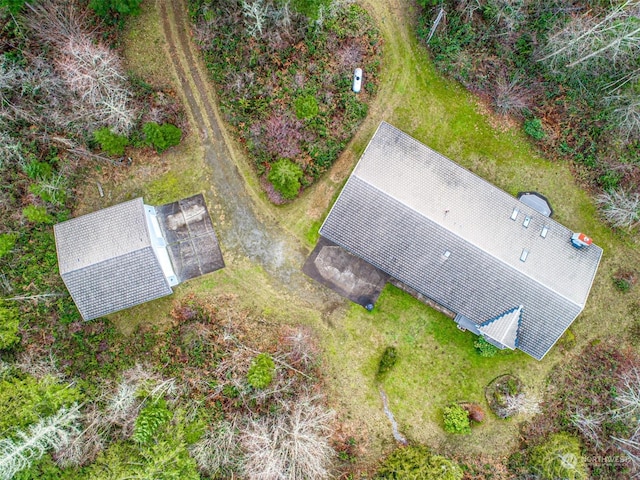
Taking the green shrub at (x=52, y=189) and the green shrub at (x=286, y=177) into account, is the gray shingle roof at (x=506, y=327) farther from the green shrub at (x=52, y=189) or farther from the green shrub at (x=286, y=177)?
the green shrub at (x=52, y=189)

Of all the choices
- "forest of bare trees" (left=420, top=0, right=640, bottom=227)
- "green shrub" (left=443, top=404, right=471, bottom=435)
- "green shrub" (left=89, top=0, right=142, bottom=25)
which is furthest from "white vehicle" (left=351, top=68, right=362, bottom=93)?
"green shrub" (left=443, top=404, right=471, bottom=435)

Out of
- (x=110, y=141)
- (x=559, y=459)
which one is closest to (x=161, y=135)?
(x=110, y=141)

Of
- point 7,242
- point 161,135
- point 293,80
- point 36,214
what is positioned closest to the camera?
point 36,214

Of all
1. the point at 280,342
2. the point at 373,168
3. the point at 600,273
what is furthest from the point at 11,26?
the point at 600,273

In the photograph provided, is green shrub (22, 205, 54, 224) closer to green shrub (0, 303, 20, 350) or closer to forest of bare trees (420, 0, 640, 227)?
green shrub (0, 303, 20, 350)

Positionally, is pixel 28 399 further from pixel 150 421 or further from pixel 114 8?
pixel 114 8

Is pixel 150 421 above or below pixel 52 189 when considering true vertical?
below
